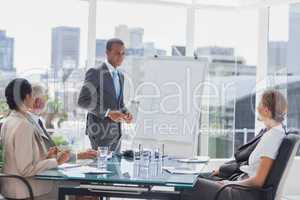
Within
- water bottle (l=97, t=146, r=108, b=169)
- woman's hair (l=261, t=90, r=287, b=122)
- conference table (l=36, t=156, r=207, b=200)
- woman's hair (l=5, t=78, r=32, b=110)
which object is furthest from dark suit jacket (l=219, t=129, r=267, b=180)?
woman's hair (l=5, t=78, r=32, b=110)

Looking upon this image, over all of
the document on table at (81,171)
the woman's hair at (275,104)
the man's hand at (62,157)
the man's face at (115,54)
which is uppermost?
the man's face at (115,54)

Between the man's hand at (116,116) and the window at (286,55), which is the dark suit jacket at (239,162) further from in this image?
the window at (286,55)

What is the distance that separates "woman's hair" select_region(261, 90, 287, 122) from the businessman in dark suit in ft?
4.72

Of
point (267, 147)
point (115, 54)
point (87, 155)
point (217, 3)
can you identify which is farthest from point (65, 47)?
point (267, 147)

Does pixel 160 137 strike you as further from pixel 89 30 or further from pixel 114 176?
pixel 114 176

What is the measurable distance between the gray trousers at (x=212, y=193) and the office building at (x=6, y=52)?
9.04 ft

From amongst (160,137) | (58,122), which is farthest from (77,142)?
(160,137)

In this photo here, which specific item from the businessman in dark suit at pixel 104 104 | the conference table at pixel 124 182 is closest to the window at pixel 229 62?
the businessman in dark suit at pixel 104 104

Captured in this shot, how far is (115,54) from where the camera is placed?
14.9ft

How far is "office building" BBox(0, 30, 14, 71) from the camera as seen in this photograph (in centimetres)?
507

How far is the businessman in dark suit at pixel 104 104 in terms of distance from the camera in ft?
14.2

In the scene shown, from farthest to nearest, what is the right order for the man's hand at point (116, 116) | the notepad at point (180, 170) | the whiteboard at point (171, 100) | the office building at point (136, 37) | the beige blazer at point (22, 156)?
the office building at point (136, 37) < the whiteboard at point (171, 100) < the man's hand at point (116, 116) < the notepad at point (180, 170) < the beige blazer at point (22, 156)

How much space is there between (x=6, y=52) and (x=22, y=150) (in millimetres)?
2478

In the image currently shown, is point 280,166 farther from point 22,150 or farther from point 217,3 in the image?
point 217,3
